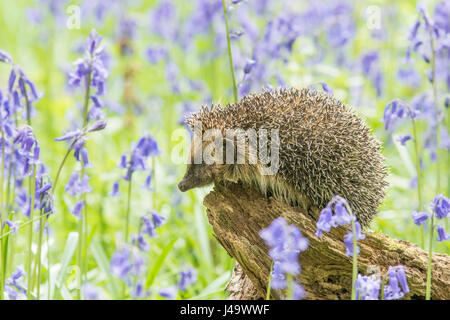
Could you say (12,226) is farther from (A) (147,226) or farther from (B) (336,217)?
(B) (336,217)

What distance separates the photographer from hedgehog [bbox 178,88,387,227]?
16.3 ft

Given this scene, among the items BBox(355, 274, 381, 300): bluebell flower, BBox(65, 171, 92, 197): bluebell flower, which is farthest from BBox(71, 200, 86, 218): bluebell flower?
BBox(355, 274, 381, 300): bluebell flower

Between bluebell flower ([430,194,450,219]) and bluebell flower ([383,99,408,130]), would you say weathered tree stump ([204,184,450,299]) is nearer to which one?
bluebell flower ([430,194,450,219])

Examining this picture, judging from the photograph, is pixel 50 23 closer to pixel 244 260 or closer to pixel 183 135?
pixel 183 135

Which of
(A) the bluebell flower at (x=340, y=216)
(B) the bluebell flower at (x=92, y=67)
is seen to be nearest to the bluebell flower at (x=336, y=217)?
(A) the bluebell flower at (x=340, y=216)

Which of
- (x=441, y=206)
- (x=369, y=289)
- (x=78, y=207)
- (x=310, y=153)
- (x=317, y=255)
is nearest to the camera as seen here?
(x=369, y=289)

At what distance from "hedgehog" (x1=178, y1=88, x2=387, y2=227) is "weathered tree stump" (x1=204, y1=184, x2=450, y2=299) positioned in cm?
25

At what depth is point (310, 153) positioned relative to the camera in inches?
195

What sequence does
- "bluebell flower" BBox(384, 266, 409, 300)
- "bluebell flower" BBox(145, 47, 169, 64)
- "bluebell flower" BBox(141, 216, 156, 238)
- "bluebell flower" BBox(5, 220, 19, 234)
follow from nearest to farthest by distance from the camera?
"bluebell flower" BBox(384, 266, 409, 300) < "bluebell flower" BBox(5, 220, 19, 234) < "bluebell flower" BBox(141, 216, 156, 238) < "bluebell flower" BBox(145, 47, 169, 64)

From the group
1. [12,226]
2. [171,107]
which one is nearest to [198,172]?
[12,226]

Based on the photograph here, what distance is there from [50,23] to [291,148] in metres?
8.52

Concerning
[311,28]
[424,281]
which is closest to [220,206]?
[424,281]

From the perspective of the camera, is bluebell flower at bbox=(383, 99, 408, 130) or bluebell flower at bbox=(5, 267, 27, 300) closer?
bluebell flower at bbox=(5, 267, 27, 300)

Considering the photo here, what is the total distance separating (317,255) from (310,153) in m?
0.86
